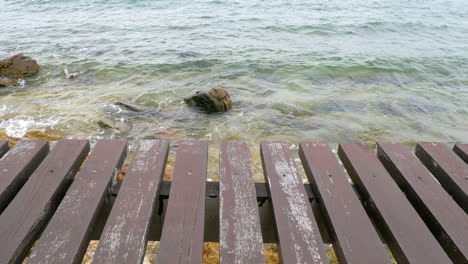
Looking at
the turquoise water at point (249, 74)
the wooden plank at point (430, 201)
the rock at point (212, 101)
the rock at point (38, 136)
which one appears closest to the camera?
the wooden plank at point (430, 201)

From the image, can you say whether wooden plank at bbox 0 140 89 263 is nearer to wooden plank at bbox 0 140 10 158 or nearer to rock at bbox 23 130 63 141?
wooden plank at bbox 0 140 10 158

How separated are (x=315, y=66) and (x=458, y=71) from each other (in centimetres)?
438

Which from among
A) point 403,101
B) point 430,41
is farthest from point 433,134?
point 430,41

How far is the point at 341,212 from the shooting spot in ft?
5.33

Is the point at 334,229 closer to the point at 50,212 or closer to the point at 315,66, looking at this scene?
the point at 50,212

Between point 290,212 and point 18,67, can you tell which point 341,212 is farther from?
point 18,67

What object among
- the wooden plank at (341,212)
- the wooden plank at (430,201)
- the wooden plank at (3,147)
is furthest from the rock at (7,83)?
the wooden plank at (430,201)

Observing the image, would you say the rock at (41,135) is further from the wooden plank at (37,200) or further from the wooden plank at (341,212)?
the wooden plank at (341,212)

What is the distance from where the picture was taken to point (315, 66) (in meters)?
9.91

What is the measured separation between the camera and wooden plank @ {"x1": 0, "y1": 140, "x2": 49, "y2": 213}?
5.60ft

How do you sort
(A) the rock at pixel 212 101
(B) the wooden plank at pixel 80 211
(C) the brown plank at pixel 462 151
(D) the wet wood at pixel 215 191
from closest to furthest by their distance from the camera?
(B) the wooden plank at pixel 80 211 < (D) the wet wood at pixel 215 191 < (C) the brown plank at pixel 462 151 < (A) the rock at pixel 212 101

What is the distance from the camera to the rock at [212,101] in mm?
6422

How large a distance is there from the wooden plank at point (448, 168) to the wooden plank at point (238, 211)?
4.00ft

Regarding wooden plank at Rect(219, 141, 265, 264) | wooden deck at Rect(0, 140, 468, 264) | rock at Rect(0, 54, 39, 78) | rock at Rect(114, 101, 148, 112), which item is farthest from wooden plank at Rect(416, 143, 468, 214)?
rock at Rect(0, 54, 39, 78)
